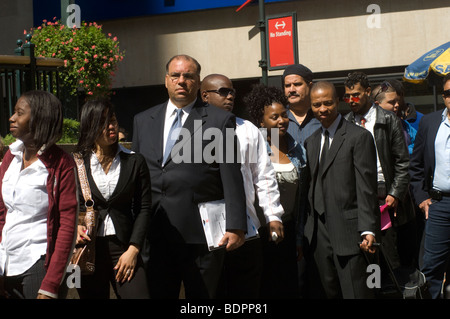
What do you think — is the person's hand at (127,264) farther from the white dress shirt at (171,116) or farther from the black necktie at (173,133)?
the white dress shirt at (171,116)

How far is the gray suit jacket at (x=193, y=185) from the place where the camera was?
466 centimetres

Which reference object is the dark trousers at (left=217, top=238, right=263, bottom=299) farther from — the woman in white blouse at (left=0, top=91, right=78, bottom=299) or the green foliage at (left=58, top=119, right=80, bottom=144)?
the green foliage at (left=58, top=119, right=80, bottom=144)

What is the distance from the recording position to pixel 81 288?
4.57m

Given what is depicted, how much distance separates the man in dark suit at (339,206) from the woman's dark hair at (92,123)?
1.92 meters

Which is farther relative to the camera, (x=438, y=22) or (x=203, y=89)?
(x=438, y=22)

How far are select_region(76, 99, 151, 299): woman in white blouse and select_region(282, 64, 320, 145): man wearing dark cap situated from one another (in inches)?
87.1

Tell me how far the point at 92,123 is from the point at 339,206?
82.5 inches

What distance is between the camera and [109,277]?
461 cm

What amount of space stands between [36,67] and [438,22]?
1078 cm

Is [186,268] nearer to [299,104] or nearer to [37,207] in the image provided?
[37,207]

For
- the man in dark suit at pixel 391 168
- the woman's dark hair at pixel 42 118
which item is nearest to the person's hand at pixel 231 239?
the woman's dark hair at pixel 42 118

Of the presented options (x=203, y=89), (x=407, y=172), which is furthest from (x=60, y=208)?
(x=407, y=172)
